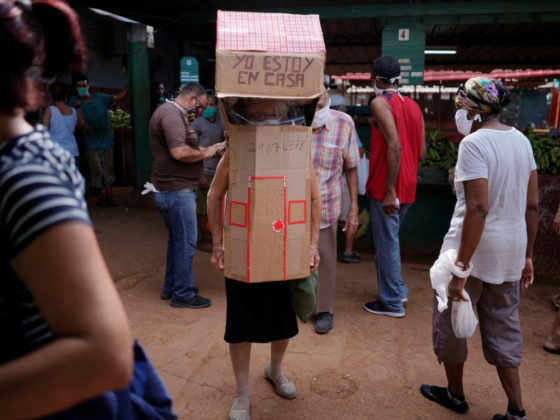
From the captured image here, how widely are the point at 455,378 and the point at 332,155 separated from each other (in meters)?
1.74

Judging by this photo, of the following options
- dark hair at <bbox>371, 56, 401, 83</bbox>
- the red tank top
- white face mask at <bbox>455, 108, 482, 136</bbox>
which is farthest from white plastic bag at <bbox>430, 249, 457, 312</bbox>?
dark hair at <bbox>371, 56, 401, 83</bbox>

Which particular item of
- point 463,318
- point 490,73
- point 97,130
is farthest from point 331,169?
point 490,73

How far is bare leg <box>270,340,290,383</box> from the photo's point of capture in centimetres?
284

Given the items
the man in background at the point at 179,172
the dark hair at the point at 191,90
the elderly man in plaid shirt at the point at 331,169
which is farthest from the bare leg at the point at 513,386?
the dark hair at the point at 191,90

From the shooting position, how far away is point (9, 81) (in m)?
0.85

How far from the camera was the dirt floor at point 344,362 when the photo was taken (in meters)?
2.86

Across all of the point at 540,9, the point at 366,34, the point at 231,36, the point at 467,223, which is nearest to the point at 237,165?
the point at 231,36

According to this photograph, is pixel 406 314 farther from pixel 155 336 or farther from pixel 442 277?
pixel 155 336

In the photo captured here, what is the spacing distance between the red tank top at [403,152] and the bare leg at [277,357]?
173 cm

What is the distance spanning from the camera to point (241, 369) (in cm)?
269

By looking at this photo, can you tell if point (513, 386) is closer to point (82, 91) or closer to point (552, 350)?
point (552, 350)

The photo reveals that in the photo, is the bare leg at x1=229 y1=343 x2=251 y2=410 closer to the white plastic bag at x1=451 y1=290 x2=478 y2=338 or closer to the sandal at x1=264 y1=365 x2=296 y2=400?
the sandal at x1=264 y1=365 x2=296 y2=400

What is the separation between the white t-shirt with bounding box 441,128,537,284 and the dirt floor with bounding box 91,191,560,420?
97 cm

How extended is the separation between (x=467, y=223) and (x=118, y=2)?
8043 millimetres
